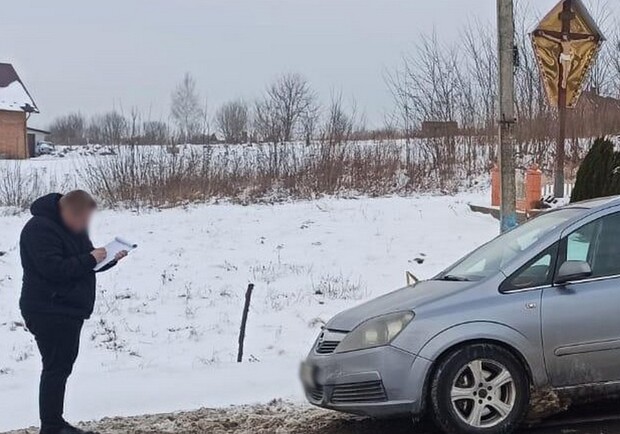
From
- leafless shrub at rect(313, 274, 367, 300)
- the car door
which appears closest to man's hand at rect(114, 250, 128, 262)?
the car door

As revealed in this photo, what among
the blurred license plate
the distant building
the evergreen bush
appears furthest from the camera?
the distant building

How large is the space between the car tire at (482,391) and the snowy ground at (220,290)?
181cm

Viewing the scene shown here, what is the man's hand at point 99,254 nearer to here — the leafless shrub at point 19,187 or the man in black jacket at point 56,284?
the man in black jacket at point 56,284

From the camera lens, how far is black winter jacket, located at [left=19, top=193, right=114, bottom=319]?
5.10 metres

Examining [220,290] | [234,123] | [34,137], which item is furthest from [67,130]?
[220,290]

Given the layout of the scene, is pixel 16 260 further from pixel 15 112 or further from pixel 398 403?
pixel 15 112

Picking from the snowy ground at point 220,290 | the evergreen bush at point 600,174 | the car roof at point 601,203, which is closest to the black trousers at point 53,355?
the snowy ground at point 220,290

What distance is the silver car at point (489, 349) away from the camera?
5.06 m

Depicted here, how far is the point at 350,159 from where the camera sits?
2481 centimetres

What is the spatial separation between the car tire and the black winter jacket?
2419mm

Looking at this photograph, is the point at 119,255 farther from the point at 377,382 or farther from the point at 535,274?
the point at 535,274

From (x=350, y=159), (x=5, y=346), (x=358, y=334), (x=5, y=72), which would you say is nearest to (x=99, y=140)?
(x=350, y=159)

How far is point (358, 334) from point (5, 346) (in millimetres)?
6341

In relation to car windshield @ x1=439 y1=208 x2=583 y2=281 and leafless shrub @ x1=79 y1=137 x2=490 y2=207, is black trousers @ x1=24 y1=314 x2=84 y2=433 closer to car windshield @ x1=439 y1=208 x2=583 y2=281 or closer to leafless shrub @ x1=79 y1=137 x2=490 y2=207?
car windshield @ x1=439 y1=208 x2=583 y2=281
